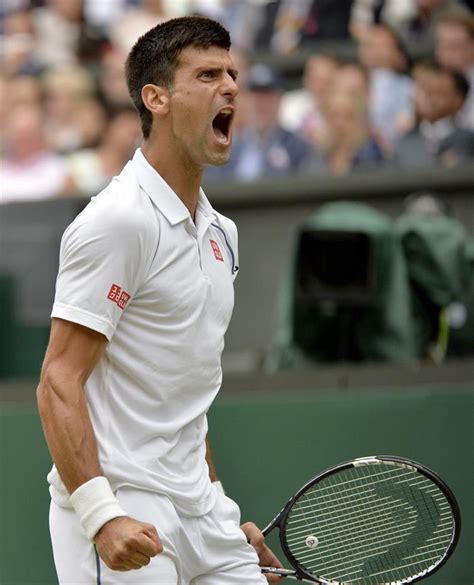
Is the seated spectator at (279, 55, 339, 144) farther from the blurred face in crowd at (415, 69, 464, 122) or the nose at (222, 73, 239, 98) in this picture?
the nose at (222, 73, 239, 98)

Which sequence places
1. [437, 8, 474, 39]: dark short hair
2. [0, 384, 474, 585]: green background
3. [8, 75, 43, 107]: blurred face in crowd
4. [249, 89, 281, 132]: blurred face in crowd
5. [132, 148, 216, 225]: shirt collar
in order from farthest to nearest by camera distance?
[8, 75, 43, 107]: blurred face in crowd
[249, 89, 281, 132]: blurred face in crowd
[437, 8, 474, 39]: dark short hair
[0, 384, 474, 585]: green background
[132, 148, 216, 225]: shirt collar

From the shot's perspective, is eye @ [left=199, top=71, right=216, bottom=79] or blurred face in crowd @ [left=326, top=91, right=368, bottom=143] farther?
blurred face in crowd @ [left=326, top=91, right=368, bottom=143]

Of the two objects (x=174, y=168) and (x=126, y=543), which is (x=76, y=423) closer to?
(x=126, y=543)

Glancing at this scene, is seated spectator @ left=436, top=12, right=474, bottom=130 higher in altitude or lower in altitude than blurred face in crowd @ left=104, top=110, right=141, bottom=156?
higher

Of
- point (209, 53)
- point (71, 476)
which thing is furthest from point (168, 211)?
point (71, 476)

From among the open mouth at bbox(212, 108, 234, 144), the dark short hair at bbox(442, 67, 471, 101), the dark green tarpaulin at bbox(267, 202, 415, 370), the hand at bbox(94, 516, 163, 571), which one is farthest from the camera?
the dark short hair at bbox(442, 67, 471, 101)

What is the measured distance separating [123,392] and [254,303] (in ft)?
15.4

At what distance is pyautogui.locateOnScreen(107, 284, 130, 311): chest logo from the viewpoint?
8.63 ft

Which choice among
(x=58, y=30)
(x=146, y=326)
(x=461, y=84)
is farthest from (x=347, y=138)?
(x=146, y=326)

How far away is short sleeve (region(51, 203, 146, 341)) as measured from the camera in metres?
2.62

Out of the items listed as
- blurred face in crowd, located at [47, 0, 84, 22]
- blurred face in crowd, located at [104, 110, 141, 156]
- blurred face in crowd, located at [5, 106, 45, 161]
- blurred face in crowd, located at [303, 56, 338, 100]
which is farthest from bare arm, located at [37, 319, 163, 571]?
blurred face in crowd, located at [47, 0, 84, 22]

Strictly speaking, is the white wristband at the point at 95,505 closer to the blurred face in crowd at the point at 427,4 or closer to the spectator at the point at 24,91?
the blurred face in crowd at the point at 427,4

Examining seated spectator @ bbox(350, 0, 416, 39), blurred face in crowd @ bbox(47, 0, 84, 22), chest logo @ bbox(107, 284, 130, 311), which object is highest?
blurred face in crowd @ bbox(47, 0, 84, 22)

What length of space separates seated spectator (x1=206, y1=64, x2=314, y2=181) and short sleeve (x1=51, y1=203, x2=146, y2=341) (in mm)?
4802
